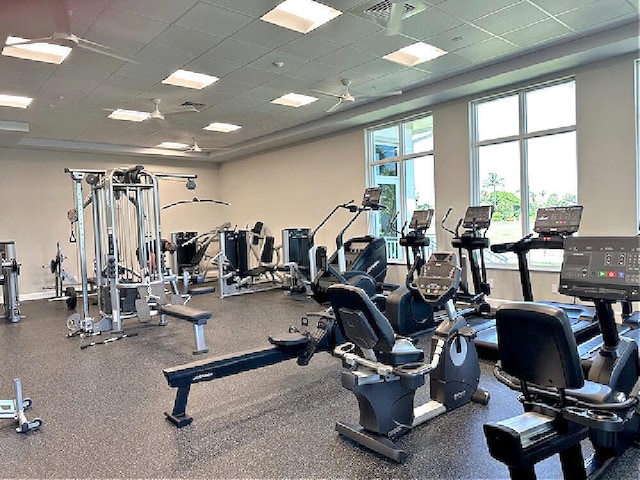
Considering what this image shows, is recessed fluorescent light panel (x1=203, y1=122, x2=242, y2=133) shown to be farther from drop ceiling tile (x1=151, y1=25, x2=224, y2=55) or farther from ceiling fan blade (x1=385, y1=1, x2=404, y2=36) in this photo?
ceiling fan blade (x1=385, y1=1, x2=404, y2=36)

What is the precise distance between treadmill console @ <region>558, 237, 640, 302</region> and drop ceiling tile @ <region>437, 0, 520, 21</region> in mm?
2888

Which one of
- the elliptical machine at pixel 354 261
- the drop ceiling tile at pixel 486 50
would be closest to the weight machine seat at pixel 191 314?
the elliptical machine at pixel 354 261

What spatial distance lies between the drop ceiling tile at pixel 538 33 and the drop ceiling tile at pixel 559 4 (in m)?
0.24

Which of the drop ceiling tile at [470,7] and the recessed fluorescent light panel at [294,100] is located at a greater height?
the recessed fluorescent light panel at [294,100]

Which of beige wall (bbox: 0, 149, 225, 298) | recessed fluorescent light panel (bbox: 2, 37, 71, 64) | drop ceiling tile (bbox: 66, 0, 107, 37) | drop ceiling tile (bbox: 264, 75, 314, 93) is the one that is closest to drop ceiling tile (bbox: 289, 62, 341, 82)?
drop ceiling tile (bbox: 264, 75, 314, 93)

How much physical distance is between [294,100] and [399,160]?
7.15ft

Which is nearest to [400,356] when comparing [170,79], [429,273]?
[429,273]

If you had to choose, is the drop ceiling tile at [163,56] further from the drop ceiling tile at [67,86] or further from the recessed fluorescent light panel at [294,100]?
the recessed fluorescent light panel at [294,100]

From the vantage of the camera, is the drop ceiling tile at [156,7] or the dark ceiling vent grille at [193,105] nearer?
the drop ceiling tile at [156,7]

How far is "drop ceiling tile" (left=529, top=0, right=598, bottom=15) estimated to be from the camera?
420cm

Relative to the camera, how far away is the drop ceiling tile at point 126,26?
162 inches

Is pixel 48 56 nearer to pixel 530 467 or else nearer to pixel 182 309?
pixel 182 309

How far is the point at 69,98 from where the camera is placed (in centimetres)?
660

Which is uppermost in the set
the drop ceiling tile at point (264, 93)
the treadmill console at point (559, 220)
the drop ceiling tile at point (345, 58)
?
the drop ceiling tile at point (264, 93)
